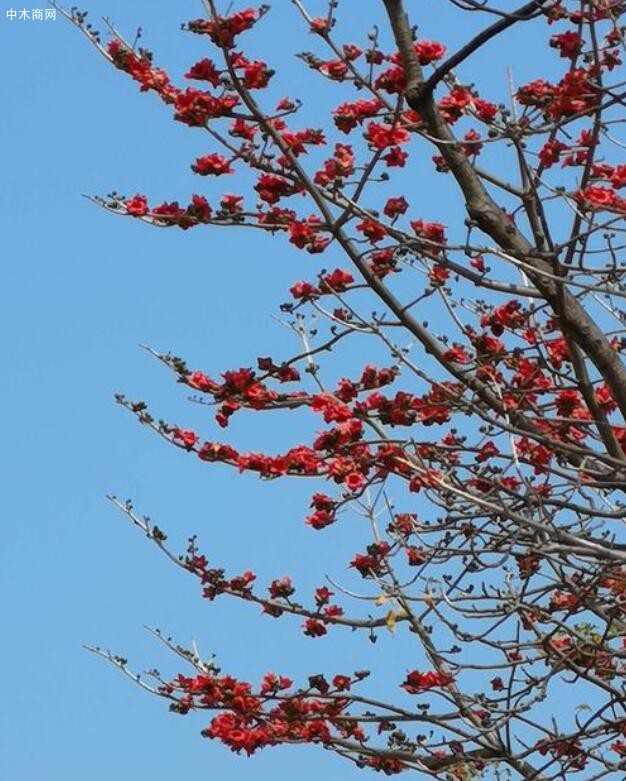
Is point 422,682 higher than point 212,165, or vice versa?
point 212,165

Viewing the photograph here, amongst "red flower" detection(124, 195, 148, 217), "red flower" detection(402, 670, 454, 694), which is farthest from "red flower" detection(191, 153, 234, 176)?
"red flower" detection(402, 670, 454, 694)

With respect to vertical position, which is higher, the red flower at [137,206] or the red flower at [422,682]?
the red flower at [137,206]

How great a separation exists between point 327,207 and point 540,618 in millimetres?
1860

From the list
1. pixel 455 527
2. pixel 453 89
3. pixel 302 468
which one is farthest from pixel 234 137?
pixel 455 527

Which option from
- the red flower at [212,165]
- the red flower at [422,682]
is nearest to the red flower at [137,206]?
the red flower at [212,165]

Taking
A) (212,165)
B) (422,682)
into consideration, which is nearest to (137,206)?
(212,165)

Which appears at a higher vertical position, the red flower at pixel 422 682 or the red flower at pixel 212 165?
the red flower at pixel 212 165

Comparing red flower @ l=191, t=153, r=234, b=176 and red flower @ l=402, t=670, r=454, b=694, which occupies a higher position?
red flower @ l=191, t=153, r=234, b=176

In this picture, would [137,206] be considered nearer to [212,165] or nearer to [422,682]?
[212,165]

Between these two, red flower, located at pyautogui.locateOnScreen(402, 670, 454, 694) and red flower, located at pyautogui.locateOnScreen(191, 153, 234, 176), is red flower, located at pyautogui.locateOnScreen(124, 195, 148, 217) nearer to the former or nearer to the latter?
red flower, located at pyautogui.locateOnScreen(191, 153, 234, 176)

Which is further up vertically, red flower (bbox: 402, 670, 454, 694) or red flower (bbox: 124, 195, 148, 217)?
red flower (bbox: 124, 195, 148, 217)

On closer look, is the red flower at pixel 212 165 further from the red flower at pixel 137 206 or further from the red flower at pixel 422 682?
the red flower at pixel 422 682

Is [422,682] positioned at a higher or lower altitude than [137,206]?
lower

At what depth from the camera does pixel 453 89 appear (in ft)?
19.4
